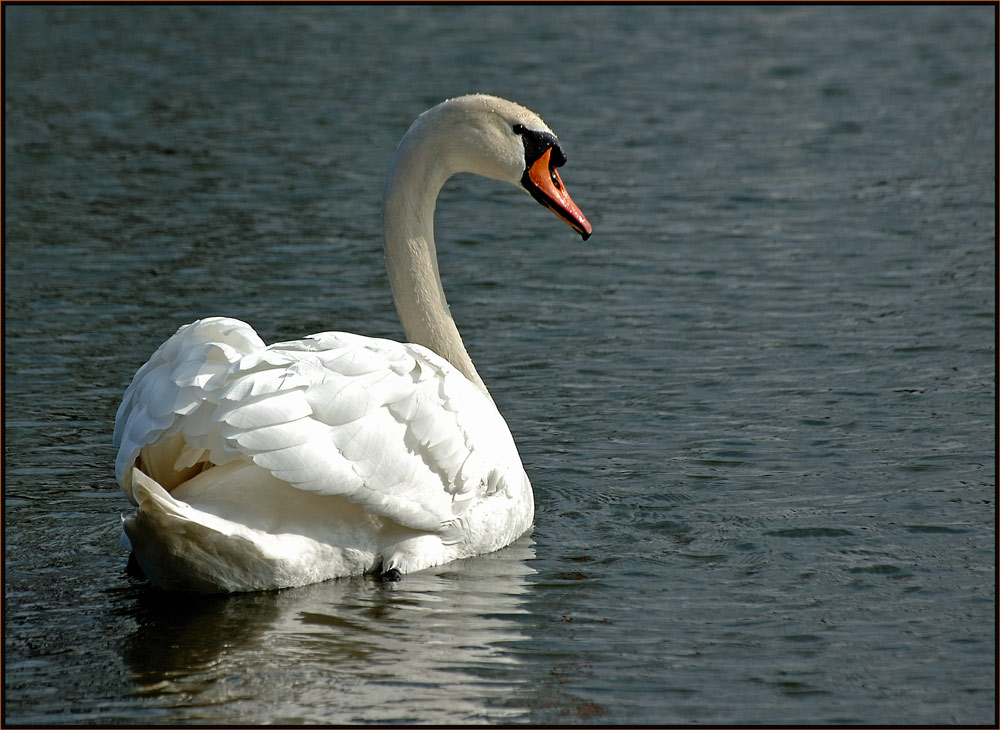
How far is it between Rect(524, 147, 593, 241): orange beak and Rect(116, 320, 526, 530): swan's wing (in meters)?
1.21

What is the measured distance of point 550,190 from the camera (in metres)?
7.78

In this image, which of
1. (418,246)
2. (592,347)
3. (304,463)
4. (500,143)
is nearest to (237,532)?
(304,463)

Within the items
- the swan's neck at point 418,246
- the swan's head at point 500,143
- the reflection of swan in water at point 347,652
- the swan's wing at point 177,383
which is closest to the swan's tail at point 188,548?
the reflection of swan in water at point 347,652

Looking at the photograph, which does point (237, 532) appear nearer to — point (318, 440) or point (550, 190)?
point (318, 440)

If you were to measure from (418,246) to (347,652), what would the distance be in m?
2.32

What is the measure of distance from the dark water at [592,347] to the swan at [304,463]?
8.2 inches

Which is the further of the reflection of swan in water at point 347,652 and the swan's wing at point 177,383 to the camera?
the swan's wing at point 177,383

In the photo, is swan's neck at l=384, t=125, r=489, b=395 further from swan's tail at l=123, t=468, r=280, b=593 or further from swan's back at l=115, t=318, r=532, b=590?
swan's tail at l=123, t=468, r=280, b=593

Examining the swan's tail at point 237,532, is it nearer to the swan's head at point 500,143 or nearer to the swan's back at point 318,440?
the swan's back at point 318,440

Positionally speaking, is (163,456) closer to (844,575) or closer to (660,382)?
(844,575)

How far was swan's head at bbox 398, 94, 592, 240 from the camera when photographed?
7578 mm

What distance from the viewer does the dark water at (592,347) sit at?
5910 mm

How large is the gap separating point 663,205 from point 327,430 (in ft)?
25.7

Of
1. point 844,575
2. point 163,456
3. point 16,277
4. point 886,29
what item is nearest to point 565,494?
point 844,575
